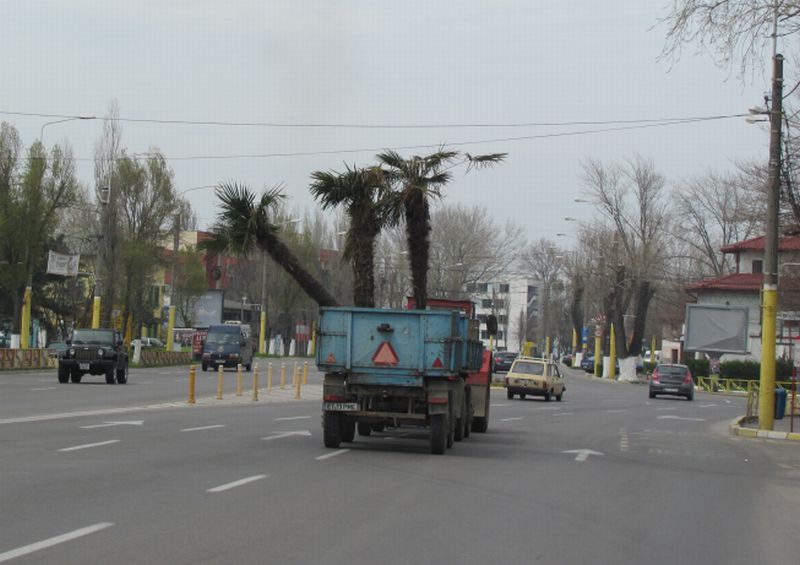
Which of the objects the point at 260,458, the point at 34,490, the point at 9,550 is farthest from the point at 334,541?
the point at 260,458

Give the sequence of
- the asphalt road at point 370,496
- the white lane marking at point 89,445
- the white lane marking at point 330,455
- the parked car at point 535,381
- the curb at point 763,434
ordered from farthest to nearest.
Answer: the parked car at point 535,381, the curb at point 763,434, the white lane marking at point 330,455, the white lane marking at point 89,445, the asphalt road at point 370,496

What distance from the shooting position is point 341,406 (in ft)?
58.6

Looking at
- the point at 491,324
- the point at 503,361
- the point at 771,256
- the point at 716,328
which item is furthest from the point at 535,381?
the point at 503,361

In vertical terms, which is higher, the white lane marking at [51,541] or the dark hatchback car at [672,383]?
the white lane marking at [51,541]

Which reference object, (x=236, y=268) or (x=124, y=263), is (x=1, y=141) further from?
(x=236, y=268)

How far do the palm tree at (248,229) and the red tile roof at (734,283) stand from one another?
192 feet

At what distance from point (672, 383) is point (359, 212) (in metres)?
33.3

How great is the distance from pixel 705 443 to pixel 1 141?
3916 centimetres

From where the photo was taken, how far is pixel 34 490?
11.9 metres

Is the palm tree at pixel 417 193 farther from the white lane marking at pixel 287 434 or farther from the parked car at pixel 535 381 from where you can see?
the parked car at pixel 535 381

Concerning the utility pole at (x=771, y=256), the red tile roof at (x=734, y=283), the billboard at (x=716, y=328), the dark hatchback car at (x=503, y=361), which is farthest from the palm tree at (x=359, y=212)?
the red tile roof at (x=734, y=283)

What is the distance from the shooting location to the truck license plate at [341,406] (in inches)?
703

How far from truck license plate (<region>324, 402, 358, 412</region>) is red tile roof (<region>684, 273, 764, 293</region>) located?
6233 centimetres

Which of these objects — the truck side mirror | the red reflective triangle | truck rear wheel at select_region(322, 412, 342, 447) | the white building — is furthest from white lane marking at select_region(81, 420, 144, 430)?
the white building
